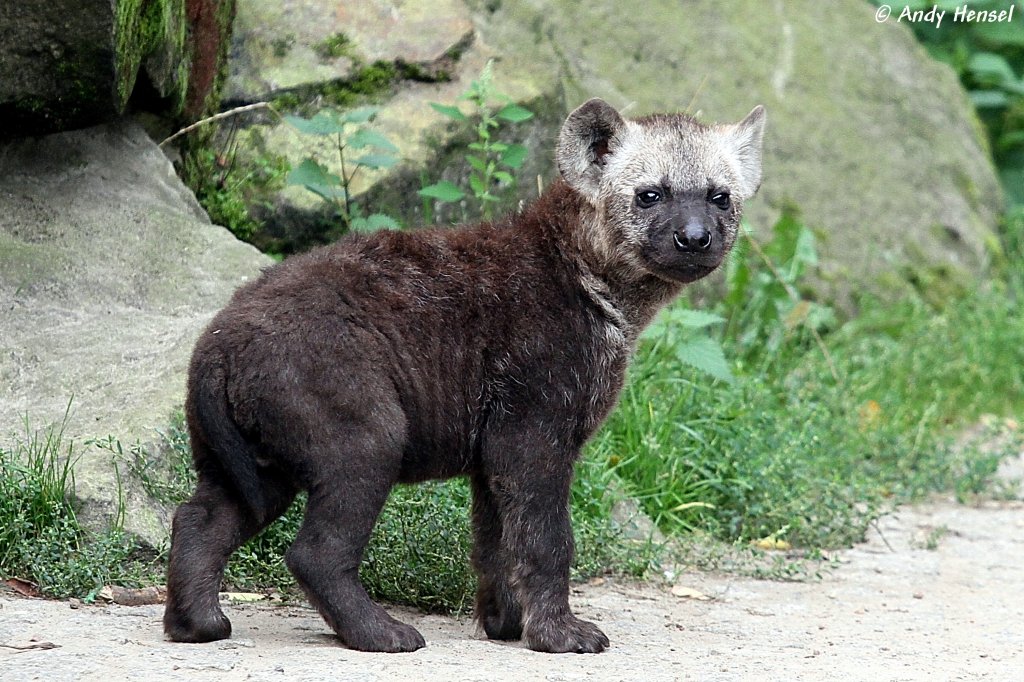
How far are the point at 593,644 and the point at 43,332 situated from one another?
276 cm

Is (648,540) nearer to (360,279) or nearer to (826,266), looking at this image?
(360,279)

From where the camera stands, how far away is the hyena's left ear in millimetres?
5418

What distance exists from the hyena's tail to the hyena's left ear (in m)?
2.30

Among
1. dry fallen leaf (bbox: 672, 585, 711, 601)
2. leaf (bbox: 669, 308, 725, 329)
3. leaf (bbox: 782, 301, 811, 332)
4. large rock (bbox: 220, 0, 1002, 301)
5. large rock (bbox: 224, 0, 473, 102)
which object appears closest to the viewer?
dry fallen leaf (bbox: 672, 585, 711, 601)

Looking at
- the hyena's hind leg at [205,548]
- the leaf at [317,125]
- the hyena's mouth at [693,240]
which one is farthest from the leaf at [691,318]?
the hyena's hind leg at [205,548]

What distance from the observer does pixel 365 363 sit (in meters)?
4.39

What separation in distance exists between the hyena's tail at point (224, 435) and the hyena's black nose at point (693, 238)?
1.74 metres

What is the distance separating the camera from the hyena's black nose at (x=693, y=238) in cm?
488

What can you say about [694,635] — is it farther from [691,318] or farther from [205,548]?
[691,318]

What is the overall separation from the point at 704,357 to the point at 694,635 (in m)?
1.93

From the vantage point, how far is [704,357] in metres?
6.71

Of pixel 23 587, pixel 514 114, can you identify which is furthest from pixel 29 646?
pixel 514 114

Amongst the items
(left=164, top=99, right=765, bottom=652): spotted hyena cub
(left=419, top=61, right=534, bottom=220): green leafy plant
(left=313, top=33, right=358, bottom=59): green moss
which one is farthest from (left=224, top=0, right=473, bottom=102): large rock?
(left=164, top=99, right=765, bottom=652): spotted hyena cub

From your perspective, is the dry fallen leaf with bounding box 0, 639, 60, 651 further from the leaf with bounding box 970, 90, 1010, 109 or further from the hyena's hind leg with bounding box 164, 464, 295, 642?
the leaf with bounding box 970, 90, 1010, 109
